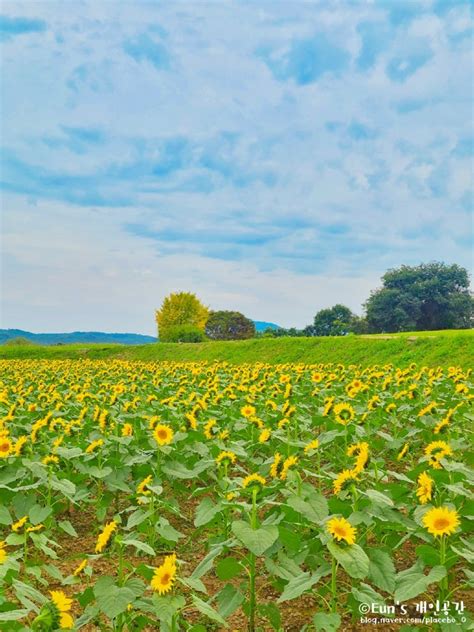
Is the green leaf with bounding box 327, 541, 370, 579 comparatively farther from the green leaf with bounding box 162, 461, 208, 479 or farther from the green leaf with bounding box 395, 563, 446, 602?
the green leaf with bounding box 162, 461, 208, 479

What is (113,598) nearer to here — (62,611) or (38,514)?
(62,611)

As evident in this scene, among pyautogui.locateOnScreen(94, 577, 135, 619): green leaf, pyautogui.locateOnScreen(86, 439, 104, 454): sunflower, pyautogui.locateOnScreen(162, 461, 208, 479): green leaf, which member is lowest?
pyautogui.locateOnScreen(94, 577, 135, 619): green leaf

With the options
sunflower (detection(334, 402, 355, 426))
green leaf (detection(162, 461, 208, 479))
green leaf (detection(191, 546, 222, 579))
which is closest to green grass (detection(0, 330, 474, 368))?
sunflower (detection(334, 402, 355, 426))

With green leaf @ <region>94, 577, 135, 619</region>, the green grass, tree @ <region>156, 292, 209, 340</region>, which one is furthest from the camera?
tree @ <region>156, 292, 209, 340</region>

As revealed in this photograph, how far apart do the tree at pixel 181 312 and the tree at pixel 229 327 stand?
343cm

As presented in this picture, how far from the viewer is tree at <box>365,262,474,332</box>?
4797 cm

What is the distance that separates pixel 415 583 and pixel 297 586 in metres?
0.51

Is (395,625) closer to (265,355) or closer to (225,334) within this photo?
(265,355)

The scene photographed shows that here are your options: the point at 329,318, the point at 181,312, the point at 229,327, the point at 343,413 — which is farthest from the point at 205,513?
the point at 329,318

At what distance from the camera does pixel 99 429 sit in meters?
5.09

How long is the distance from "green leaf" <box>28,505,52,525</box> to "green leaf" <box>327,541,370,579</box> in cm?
207

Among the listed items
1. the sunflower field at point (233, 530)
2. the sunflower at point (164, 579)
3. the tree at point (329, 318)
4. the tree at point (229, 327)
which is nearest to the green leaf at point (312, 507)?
the sunflower field at point (233, 530)

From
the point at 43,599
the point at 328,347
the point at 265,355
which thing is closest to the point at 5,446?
the point at 43,599

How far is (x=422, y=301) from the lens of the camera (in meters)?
49.1
